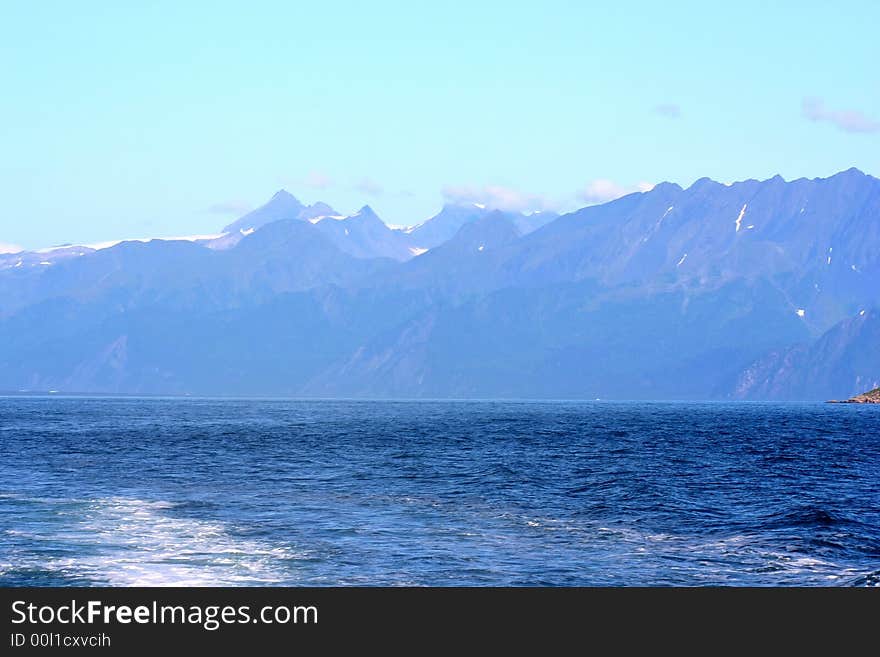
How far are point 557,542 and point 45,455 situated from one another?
227 feet

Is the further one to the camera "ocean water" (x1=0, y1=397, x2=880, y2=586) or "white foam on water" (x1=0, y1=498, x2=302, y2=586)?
"ocean water" (x1=0, y1=397, x2=880, y2=586)

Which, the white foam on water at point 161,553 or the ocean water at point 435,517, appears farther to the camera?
the ocean water at point 435,517

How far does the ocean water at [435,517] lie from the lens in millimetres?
43591

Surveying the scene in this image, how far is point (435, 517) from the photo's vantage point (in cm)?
5944

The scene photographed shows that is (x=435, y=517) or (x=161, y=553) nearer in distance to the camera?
(x=161, y=553)

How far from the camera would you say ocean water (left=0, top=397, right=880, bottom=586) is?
143 ft

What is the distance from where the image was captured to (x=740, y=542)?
5175 centimetres
